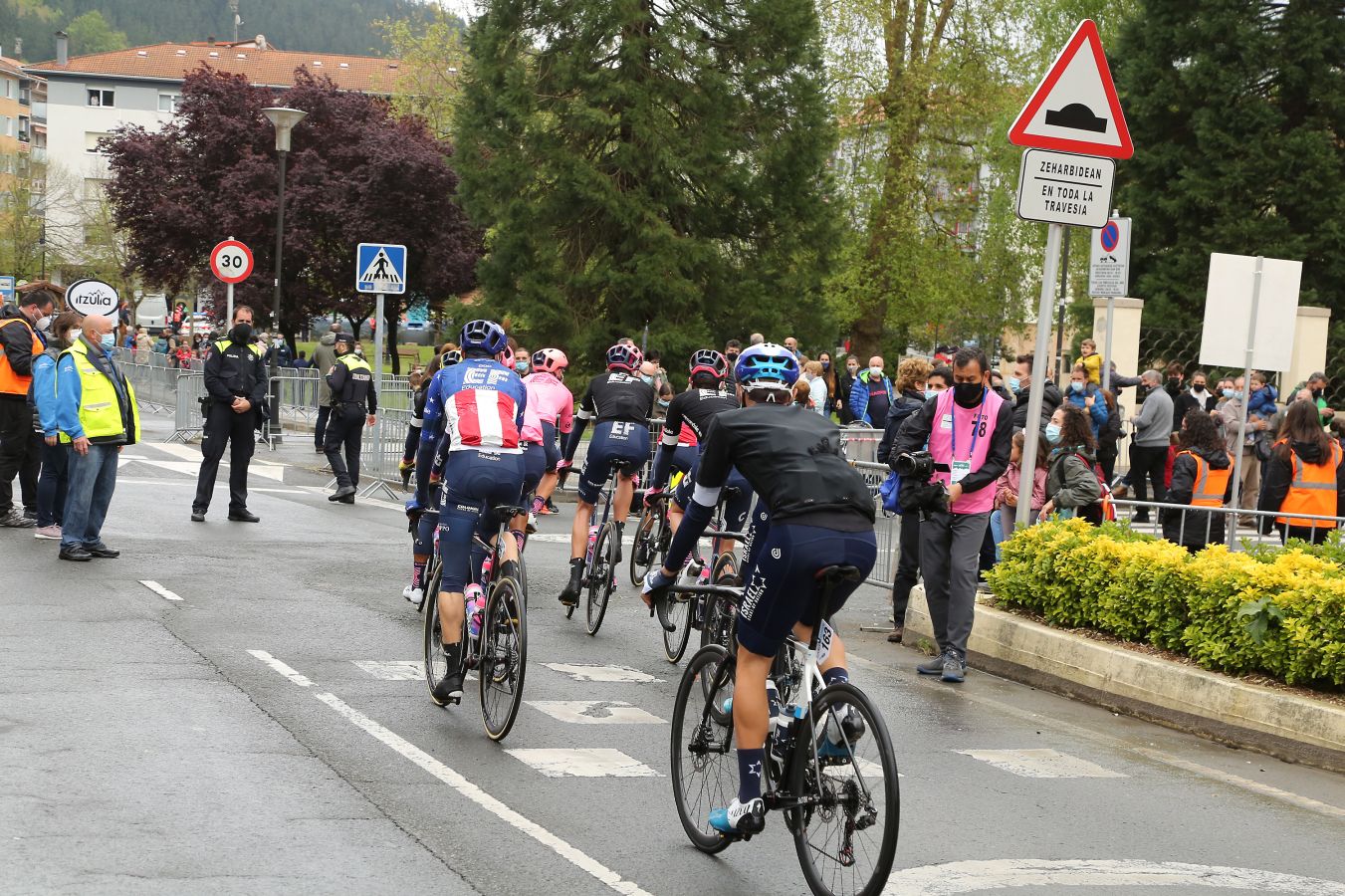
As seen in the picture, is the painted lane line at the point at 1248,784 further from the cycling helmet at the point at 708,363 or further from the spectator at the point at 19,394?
the spectator at the point at 19,394

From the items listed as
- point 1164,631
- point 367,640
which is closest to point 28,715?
point 367,640

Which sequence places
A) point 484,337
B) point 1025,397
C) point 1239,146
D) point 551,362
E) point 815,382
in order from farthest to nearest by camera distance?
point 1239,146 → point 815,382 → point 1025,397 → point 551,362 → point 484,337

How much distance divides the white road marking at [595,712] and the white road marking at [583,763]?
0.65 metres

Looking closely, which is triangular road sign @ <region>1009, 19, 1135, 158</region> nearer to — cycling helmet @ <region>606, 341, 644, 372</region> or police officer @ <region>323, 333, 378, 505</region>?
cycling helmet @ <region>606, 341, 644, 372</region>

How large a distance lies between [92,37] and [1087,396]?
178m

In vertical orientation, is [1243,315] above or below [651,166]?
below

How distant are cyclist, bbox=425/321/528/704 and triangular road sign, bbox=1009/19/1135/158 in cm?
392

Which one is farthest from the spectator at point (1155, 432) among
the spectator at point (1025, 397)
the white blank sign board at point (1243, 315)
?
the white blank sign board at point (1243, 315)

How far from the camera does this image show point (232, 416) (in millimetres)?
16875

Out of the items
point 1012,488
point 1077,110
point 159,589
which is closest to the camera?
point 1077,110

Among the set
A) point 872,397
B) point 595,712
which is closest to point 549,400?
point 595,712

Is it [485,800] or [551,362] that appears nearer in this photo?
[485,800]

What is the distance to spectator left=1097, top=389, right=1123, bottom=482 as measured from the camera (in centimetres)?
1800

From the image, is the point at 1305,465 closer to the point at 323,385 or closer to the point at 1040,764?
the point at 1040,764
